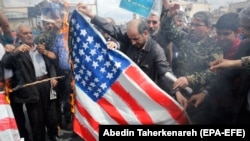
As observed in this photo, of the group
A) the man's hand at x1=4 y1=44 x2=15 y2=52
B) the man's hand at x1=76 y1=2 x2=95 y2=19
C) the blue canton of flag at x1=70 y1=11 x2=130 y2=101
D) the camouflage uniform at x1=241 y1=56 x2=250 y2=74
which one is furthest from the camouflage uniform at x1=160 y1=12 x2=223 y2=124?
the man's hand at x1=4 y1=44 x2=15 y2=52

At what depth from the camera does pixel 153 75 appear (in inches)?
114

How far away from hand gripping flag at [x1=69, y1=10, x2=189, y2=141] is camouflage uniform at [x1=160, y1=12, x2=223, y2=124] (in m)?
0.27

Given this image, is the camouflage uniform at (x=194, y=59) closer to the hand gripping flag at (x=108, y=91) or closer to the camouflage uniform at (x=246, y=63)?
the hand gripping flag at (x=108, y=91)

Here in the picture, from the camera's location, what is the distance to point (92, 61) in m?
2.88

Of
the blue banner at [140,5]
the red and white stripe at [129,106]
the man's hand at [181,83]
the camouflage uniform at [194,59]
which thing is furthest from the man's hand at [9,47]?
the man's hand at [181,83]

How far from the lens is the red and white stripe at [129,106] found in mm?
2629

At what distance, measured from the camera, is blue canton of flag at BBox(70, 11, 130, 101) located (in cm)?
280

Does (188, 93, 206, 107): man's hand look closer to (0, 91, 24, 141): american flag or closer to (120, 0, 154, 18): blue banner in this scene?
(120, 0, 154, 18): blue banner

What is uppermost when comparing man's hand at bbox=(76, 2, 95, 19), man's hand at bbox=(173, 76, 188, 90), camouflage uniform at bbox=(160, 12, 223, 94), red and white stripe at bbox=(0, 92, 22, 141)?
man's hand at bbox=(76, 2, 95, 19)

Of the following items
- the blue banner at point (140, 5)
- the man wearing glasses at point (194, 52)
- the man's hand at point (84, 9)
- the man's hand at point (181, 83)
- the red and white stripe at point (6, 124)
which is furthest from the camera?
the blue banner at point (140, 5)

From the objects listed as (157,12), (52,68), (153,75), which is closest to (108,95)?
(153,75)

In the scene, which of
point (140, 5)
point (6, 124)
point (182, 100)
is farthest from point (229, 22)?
point (6, 124)

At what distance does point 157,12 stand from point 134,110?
4.28 ft

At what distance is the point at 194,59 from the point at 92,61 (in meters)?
1.08
